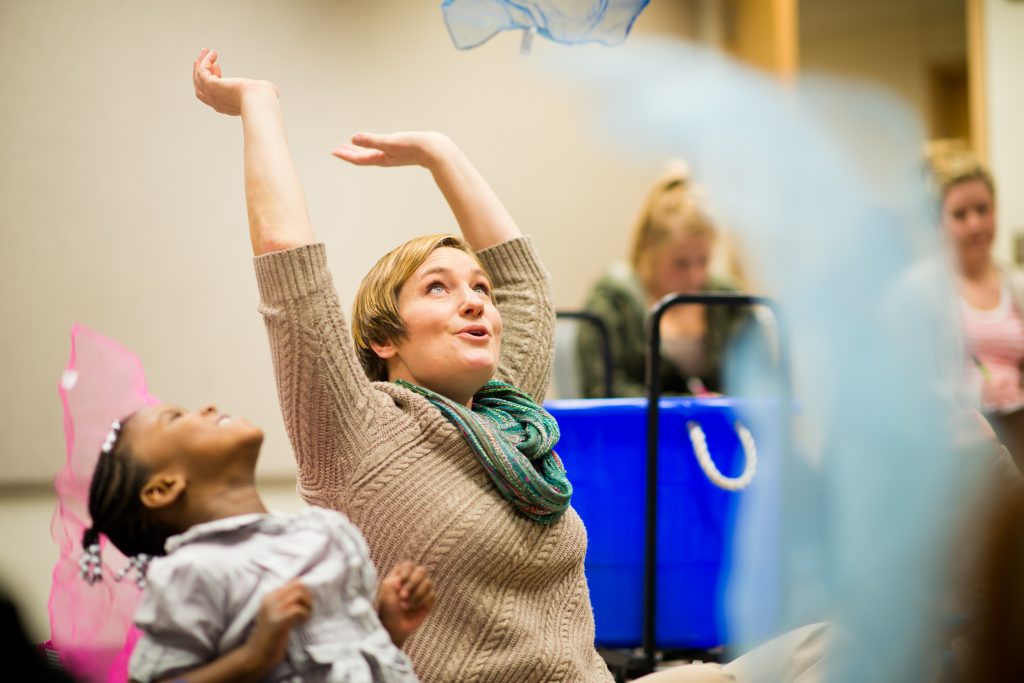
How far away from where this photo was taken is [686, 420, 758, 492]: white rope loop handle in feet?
6.27

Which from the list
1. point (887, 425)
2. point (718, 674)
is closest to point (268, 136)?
point (718, 674)

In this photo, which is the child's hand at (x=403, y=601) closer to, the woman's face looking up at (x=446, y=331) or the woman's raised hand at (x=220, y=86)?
the woman's face looking up at (x=446, y=331)

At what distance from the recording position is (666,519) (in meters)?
1.98

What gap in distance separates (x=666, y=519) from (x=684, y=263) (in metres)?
1.04

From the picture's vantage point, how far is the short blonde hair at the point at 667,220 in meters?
2.87

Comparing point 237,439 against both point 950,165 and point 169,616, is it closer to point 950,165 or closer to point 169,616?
point 169,616

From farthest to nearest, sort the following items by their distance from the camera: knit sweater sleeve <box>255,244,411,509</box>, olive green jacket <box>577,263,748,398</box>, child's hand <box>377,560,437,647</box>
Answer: olive green jacket <box>577,263,748,398</box> → knit sweater sleeve <box>255,244,411,509</box> → child's hand <box>377,560,437,647</box>

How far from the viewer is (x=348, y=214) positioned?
2498mm

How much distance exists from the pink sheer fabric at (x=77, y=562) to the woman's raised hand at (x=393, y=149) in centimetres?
37

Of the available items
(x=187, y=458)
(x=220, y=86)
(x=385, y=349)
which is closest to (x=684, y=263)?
(x=385, y=349)

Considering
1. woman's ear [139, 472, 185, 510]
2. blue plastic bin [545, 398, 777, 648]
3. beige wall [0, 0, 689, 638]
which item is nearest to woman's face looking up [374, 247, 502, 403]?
woman's ear [139, 472, 185, 510]

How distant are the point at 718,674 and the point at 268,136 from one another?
2.46ft

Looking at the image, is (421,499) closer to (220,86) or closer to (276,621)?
(276,621)

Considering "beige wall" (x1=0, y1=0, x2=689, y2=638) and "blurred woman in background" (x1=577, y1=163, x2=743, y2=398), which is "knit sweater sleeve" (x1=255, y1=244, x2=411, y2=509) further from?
"blurred woman in background" (x1=577, y1=163, x2=743, y2=398)
